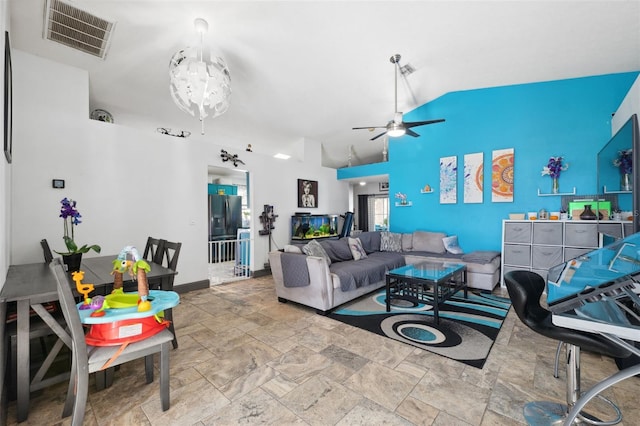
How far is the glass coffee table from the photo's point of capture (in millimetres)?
3057

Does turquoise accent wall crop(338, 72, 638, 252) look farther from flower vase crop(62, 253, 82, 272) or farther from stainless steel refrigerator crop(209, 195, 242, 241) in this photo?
flower vase crop(62, 253, 82, 272)

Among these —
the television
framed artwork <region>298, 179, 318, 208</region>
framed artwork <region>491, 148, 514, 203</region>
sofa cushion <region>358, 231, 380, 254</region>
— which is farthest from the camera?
framed artwork <region>298, 179, 318, 208</region>

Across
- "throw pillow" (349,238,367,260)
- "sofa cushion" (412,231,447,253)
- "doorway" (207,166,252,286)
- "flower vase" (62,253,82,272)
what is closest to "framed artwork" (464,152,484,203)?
"sofa cushion" (412,231,447,253)

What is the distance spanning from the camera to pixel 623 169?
9.02 ft

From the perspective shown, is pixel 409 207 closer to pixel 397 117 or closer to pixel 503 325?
pixel 397 117

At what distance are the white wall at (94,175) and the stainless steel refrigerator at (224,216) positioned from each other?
1.88 meters

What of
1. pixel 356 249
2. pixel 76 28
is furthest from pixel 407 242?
pixel 76 28

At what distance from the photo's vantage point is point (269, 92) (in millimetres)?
4379

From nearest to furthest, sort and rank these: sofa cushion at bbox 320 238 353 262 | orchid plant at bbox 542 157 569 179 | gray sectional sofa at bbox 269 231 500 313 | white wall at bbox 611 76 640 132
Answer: white wall at bbox 611 76 640 132, gray sectional sofa at bbox 269 231 500 313, orchid plant at bbox 542 157 569 179, sofa cushion at bbox 320 238 353 262


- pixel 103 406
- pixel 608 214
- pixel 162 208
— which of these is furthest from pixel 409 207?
pixel 103 406

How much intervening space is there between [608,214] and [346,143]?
16.6 ft

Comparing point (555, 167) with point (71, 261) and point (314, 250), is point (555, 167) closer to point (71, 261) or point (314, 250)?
point (314, 250)

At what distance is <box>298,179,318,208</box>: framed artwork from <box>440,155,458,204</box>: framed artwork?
9.50ft

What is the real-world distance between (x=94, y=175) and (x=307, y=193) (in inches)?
157
